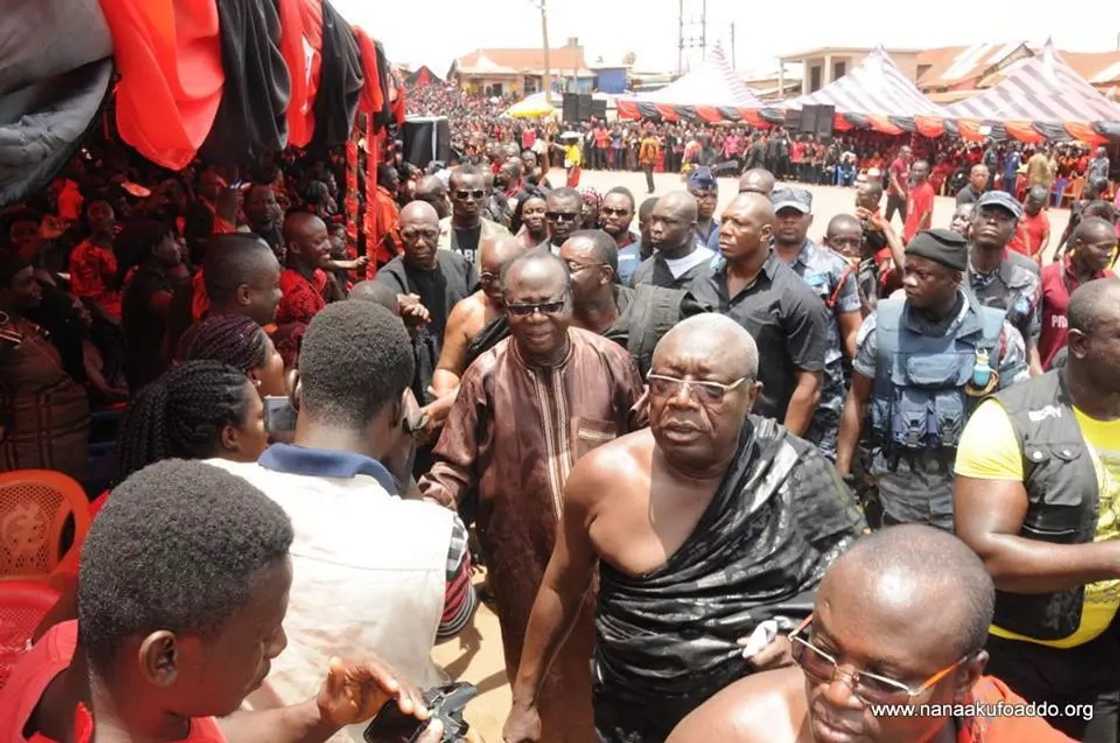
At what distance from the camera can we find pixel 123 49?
237 cm

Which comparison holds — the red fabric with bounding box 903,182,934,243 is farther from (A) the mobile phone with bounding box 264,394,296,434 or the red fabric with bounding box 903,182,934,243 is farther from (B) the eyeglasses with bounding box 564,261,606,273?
(A) the mobile phone with bounding box 264,394,296,434

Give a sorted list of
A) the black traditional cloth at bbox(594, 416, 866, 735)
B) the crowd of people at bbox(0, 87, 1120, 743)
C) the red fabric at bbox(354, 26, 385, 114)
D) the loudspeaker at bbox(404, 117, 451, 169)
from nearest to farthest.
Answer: the crowd of people at bbox(0, 87, 1120, 743) < the black traditional cloth at bbox(594, 416, 866, 735) < the red fabric at bbox(354, 26, 385, 114) < the loudspeaker at bbox(404, 117, 451, 169)

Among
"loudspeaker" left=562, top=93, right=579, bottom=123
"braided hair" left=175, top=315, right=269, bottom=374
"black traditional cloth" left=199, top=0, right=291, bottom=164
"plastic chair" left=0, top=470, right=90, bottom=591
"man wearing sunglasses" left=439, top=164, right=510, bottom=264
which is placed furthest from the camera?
"loudspeaker" left=562, top=93, right=579, bottom=123

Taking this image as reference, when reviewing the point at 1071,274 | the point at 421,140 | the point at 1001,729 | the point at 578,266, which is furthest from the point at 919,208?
the point at 1001,729

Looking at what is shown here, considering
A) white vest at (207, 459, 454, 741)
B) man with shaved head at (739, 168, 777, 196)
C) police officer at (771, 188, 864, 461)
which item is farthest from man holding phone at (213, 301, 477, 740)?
man with shaved head at (739, 168, 777, 196)

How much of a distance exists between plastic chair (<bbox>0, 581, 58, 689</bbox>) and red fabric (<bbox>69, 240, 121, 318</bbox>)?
3.41 meters

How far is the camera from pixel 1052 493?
101 inches

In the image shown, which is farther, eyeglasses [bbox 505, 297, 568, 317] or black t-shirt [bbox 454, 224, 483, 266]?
black t-shirt [bbox 454, 224, 483, 266]

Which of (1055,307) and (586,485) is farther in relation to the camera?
(1055,307)

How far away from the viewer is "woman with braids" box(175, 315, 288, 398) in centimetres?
274

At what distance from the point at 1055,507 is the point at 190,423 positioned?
7.56 feet

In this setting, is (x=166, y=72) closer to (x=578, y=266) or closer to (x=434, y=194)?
(x=578, y=266)

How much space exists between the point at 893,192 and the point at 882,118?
47.0 ft

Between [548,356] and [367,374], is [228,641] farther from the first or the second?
[548,356]
